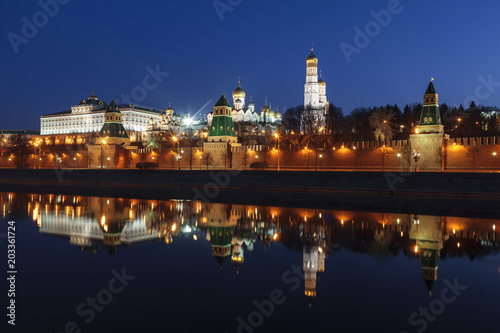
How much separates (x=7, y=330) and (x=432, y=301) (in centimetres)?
519

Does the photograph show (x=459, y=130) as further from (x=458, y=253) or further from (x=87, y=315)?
(x=87, y=315)

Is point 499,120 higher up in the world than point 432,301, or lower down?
higher up

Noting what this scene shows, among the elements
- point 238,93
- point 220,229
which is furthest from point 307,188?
point 238,93

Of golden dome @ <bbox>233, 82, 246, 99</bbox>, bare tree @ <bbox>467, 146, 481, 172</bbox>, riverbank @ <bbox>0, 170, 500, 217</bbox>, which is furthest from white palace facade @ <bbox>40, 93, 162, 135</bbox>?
bare tree @ <bbox>467, 146, 481, 172</bbox>

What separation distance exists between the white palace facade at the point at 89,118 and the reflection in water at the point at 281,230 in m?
71.1

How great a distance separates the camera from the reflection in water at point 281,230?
8914 mm

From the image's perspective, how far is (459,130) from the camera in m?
41.0

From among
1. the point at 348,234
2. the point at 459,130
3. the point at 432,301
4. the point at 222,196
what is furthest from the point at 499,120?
the point at 432,301

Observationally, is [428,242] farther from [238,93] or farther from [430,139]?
[238,93]

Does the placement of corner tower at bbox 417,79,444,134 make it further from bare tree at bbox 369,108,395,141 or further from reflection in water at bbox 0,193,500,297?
reflection in water at bbox 0,193,500,297

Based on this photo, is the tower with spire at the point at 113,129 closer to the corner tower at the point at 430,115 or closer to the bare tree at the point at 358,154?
the bare tree at the point at 358,154

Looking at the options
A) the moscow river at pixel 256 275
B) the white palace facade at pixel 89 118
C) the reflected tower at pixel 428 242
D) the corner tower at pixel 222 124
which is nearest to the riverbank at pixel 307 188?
the reflected tower at pixel 428 242

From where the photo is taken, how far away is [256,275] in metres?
7.12

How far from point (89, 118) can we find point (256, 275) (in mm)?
85623
